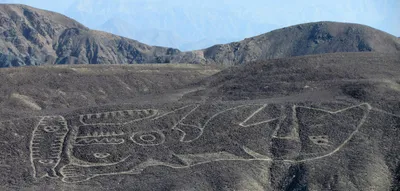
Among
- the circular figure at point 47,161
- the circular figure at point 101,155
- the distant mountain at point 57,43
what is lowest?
the distant mountain at point 57,43

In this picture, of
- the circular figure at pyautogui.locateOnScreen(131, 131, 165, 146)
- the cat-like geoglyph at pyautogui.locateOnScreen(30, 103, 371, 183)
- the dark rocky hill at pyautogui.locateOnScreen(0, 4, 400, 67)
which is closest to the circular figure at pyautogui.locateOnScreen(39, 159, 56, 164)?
the cat-like geoglyph at pyautogui.locateOnScreen(30, 103, 371, 183)

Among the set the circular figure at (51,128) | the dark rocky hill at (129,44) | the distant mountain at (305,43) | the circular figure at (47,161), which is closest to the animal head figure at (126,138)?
the circular figure at (47,161)

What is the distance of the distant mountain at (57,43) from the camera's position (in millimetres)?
161750

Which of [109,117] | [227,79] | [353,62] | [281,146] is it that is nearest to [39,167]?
[109,117]

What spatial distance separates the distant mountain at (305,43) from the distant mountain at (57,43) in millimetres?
25361

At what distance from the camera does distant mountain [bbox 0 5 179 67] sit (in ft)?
531

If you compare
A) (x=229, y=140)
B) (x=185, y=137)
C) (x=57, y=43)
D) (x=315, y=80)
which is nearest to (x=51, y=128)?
(x=185, y=137)

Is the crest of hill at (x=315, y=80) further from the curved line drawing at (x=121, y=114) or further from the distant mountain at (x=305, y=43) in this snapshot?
the distant mountain at (x=305, y=43)

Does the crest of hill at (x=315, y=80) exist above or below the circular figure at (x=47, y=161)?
above

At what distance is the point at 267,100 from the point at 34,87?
27052mm

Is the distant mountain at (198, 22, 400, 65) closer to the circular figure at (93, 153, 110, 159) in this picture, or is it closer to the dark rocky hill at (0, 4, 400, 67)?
the dark rocky hill at (0, 4, 400, 67)

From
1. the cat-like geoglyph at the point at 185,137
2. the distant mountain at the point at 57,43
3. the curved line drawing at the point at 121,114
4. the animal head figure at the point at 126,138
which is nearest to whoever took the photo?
the cat-like geoglyph at the point at 185,137

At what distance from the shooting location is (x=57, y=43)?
172750 millimetres

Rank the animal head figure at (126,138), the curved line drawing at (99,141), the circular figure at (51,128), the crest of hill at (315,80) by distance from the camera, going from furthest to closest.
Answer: the crest of hill at (315,80), the circular figure at (51,128), the curved line drawing at (99,141), the animal head figure at (126,138)
